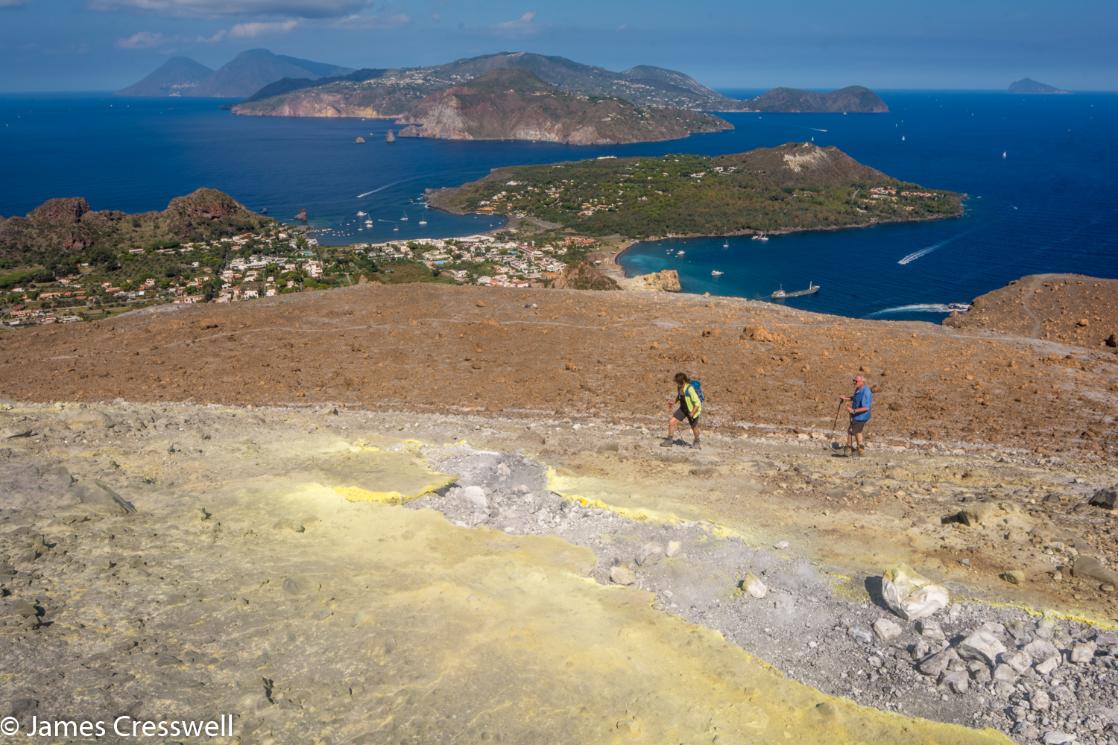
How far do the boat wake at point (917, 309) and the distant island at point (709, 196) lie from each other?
138 ft

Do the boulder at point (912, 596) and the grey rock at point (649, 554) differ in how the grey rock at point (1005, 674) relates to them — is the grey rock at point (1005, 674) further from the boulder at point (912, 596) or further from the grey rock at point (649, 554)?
the grey rock at point (649, 554)

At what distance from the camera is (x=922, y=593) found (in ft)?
27.0

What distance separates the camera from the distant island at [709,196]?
115 m

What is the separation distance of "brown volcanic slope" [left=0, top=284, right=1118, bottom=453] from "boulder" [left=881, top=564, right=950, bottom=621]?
8.01 m

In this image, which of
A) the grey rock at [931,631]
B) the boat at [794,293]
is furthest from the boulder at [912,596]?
the boat at [794,293]

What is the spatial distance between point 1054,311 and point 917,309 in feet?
147

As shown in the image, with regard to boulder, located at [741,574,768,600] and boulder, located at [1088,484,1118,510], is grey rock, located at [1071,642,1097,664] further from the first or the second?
boulder, located at [1088,484,1118,510]

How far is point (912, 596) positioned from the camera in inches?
323

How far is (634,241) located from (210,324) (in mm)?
87172

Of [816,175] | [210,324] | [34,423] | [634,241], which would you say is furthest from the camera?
[816,175]

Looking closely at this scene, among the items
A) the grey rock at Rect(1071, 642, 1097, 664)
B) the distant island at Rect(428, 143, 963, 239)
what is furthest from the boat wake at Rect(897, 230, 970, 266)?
the grey rock at Rect(1071, 642, 1097, 664)

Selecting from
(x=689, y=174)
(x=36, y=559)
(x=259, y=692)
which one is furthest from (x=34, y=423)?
(x=689, y=174)

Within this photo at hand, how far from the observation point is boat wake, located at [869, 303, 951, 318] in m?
71.1

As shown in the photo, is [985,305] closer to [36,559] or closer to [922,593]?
[922,593]
